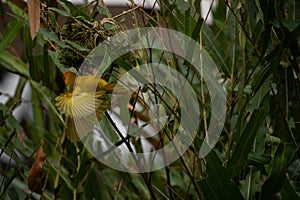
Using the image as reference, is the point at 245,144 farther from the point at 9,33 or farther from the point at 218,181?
the point at 9,33

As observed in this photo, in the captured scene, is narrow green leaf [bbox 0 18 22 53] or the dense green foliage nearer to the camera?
the dense green foliage

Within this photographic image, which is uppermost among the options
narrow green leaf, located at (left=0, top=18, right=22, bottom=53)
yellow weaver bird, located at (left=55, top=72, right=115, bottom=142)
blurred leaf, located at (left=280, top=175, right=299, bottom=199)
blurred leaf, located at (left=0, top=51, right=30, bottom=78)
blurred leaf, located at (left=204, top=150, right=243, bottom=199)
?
narrow green leaf, located at (left=0, top=18, right=22, bottom=53)

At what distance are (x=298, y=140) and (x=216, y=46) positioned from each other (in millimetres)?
152

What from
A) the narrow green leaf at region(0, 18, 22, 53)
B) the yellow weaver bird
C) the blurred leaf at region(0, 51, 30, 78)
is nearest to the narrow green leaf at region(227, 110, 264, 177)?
the yellow weaver bird

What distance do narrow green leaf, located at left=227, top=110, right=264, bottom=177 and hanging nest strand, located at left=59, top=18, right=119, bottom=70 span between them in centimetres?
14

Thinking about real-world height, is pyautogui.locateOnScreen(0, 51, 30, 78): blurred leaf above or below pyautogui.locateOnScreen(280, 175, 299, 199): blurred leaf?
above

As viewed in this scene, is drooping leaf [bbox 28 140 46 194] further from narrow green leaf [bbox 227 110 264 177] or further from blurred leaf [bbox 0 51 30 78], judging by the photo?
blurred leaf [bbox 0 51 30 78]

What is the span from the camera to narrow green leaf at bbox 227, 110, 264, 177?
542 millimetres

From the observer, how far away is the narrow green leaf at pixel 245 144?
0.54m

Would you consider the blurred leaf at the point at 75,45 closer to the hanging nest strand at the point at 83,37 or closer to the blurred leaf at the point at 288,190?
the hanging nest strand at the point at 83,37

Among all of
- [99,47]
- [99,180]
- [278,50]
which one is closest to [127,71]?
[99,47]

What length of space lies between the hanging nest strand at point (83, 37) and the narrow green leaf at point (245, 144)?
0.47 ft

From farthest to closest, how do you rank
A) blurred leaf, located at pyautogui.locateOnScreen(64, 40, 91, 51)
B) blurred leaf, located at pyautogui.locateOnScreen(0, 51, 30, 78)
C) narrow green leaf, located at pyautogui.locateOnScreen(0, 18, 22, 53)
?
blurred leaf, located at pyautogui.locateOnScreen(0, 51, 30, 78), narrow green leaf, located at pyautogui.locateOnScreen(0, 18, 22, 53), blurred leaf, located at pyautogui.locateOnScreen(64, 40, 91, 51)

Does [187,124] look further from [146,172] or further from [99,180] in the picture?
[99,180]
